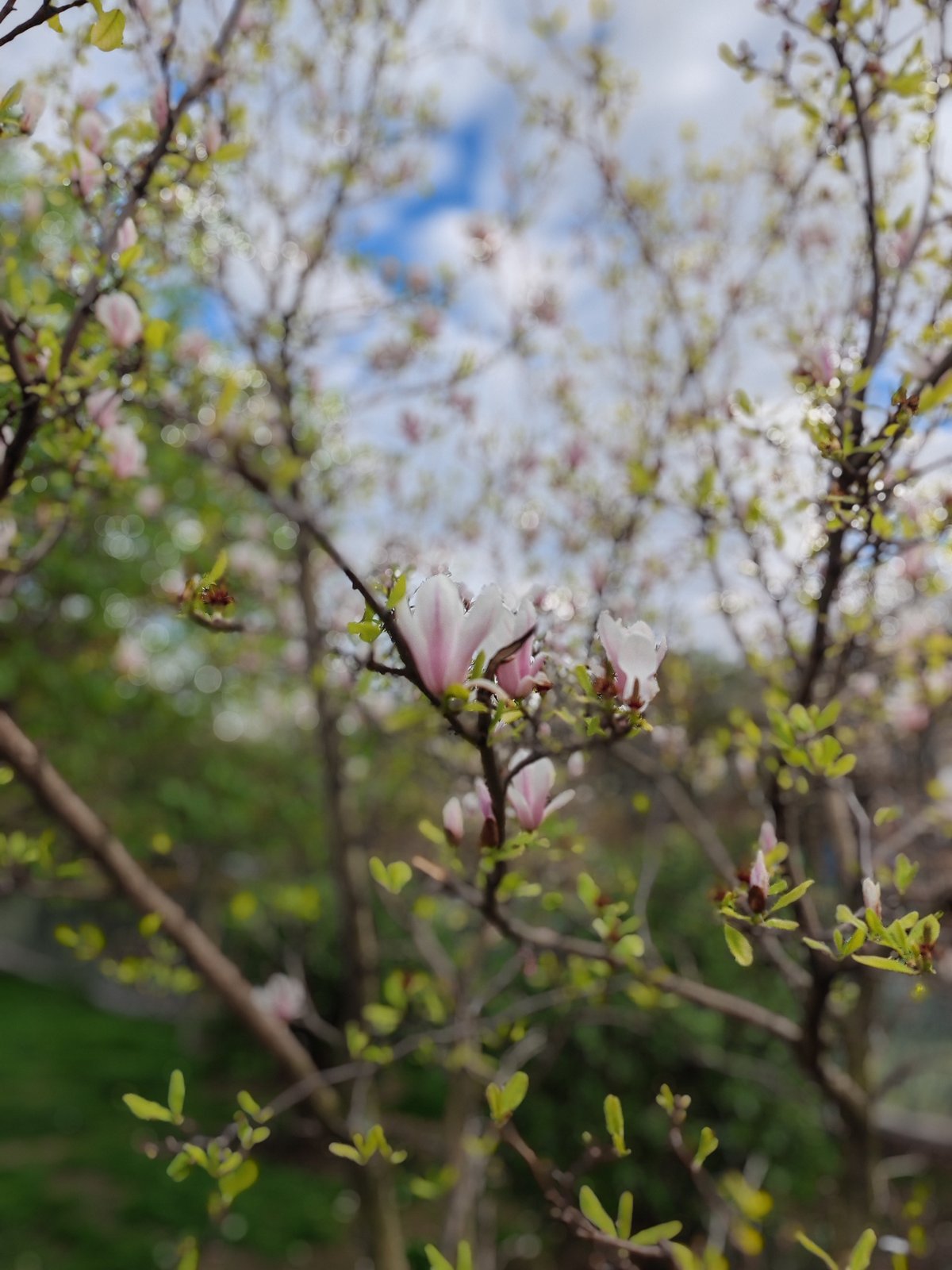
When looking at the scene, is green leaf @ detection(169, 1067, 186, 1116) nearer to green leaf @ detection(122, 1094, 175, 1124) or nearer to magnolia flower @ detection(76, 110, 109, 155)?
green leaf @ detection(122, 1094, 175, 1124)

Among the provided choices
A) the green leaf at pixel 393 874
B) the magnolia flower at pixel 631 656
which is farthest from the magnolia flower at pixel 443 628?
the green leaf at pixel 393 874

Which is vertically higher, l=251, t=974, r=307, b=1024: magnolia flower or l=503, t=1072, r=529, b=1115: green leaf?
l=251, t=974, r=307, b=1024: magnolia flower

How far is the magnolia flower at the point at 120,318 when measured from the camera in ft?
5.63

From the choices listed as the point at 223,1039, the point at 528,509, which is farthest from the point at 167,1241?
the point at 528,509

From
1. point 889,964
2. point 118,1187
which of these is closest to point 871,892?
point 889,964

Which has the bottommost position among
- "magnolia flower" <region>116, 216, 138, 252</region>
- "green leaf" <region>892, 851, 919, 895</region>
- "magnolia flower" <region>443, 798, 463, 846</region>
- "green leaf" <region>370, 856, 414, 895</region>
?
"green leaf" <region>892, 851, 919, 895</region>

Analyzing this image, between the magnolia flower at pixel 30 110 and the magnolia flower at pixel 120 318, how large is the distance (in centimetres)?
29

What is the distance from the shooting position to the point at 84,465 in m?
1.91

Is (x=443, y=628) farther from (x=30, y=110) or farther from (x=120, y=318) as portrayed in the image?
(x=30, y=110)

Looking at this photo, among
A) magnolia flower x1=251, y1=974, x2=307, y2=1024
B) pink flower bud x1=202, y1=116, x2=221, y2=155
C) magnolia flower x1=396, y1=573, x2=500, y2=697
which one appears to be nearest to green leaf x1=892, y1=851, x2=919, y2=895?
magnolia flower x1=396, y1=573, x2=500, y2=697

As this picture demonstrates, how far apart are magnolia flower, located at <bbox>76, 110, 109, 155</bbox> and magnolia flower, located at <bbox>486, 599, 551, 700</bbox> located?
4.49 feet

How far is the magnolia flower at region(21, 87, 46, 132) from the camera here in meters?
1.52

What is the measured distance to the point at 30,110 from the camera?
1.53m

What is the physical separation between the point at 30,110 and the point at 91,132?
23 cm
